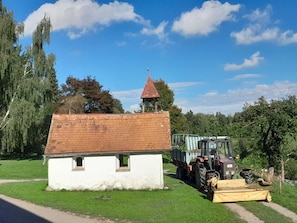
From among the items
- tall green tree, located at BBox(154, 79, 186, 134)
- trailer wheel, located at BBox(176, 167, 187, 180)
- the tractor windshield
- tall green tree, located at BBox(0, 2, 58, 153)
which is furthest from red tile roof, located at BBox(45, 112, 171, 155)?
tall green tree, located at BBox(154, 79, 186, 134)

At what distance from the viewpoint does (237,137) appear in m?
31.7

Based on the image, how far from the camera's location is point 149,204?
53.2 ft

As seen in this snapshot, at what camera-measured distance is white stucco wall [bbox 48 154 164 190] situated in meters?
21.7

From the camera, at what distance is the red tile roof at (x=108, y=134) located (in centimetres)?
2198

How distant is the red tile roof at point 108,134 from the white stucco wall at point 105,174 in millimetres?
602

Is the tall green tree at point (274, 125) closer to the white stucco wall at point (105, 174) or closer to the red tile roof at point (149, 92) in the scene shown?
the white stucco wall at point (105, 174)

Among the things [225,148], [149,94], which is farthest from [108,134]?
[149,94]

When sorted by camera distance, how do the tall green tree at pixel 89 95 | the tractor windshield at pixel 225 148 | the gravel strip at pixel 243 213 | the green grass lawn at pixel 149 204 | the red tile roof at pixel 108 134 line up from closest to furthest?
1. the gravel strip at pixel 243 213
2. the green grass lawn at pixel 149 204
3. the tractor windshield at pixel 225 148
4. the red tile roof at pixel 108 134
5. the tall green tree at pixel 89 95

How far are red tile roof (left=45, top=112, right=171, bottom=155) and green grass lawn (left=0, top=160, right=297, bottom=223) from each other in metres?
2.60

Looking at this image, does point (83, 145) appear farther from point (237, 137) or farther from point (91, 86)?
point (91, 86)

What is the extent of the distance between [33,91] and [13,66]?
11.5 feet

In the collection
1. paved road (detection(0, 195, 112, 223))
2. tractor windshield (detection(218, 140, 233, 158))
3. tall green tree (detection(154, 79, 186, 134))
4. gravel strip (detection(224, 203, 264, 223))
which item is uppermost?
tall green tree (detection(154, 79, 186, 134))

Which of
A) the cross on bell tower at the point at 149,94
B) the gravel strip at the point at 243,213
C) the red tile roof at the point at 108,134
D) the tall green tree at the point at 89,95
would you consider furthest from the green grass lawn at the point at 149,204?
the tall green tree at the point at 89,95

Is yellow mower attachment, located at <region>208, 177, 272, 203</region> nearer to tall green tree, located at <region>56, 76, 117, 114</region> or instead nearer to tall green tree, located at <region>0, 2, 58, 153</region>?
tall green tree, located at <region>0, 2, 58, 153</region>
